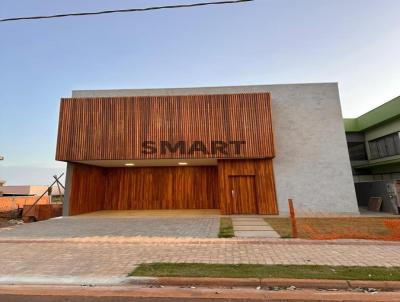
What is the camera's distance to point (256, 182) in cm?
1316

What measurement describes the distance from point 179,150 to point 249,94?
203 inches

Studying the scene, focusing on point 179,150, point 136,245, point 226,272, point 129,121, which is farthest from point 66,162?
point 226,272

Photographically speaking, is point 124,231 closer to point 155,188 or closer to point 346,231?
point 155,188

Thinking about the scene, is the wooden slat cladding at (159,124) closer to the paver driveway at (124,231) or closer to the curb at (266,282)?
the paver driveway at (124,231)

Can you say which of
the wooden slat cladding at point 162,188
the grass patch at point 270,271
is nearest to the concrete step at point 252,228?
the grass patch at point 270,271

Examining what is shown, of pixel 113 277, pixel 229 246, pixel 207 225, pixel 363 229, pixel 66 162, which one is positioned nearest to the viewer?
pixel 113 277

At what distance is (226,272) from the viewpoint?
173 inches

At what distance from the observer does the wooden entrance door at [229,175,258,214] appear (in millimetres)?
13031

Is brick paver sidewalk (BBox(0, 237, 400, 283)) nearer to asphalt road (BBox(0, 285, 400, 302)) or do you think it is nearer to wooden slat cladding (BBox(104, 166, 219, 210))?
asphalt road (BBox(0, 285, 400, 302))

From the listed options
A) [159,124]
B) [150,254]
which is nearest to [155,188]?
[159,124]

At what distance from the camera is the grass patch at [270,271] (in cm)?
414

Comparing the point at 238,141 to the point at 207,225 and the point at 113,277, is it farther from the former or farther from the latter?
the point at 113,277

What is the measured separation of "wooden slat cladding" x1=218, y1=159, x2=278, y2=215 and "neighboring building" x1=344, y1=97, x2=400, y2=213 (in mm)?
6705

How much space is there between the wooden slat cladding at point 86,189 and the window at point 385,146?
71.5 ft
